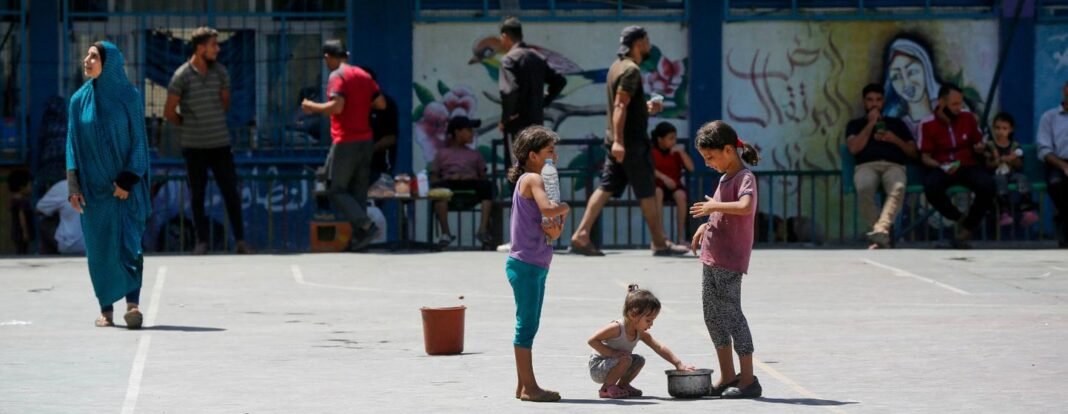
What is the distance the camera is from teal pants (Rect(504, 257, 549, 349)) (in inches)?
362

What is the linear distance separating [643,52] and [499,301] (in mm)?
4077

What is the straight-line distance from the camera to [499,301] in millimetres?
14109

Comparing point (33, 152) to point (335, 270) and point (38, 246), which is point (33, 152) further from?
point (335, 270)

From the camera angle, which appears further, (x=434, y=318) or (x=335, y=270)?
(x=335, y=270)

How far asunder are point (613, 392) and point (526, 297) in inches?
22.6

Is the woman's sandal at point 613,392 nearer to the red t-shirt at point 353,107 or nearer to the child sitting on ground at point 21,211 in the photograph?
the red t-shirt at point 353,107

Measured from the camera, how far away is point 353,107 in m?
18.5

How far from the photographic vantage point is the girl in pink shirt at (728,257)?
9.28 metres

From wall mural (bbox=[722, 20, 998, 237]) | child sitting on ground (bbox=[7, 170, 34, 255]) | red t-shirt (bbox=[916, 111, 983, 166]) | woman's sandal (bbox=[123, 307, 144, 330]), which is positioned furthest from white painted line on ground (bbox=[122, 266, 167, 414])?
wall mural (bbox=[722, 20, 998, 237])

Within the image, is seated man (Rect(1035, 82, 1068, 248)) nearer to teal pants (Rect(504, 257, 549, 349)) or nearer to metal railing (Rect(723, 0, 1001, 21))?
metal railing (Rect(723, 0, 1001, 21))

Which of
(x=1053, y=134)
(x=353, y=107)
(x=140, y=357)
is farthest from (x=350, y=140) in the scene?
(x=140, y=357)

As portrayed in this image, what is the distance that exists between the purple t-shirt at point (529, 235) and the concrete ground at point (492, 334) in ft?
2.12

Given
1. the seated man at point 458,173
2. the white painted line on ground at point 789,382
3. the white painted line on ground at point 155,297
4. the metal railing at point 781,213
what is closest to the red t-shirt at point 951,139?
the metal railing at point 781,213

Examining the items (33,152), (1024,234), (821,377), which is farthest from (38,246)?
(821,377)
